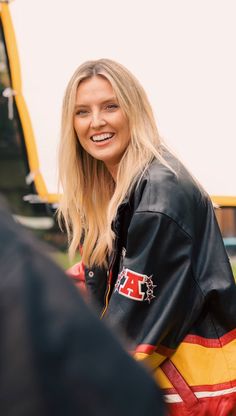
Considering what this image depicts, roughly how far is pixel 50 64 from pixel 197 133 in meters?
0.91

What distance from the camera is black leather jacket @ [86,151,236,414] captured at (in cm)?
204

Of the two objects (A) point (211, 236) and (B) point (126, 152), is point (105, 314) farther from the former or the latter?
(B) point (126, 152)

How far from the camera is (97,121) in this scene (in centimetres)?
243

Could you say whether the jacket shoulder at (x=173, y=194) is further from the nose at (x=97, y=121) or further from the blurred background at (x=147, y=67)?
the blurred background at (x=147, y=67)

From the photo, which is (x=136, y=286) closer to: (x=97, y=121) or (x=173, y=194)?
(x=173, y=194)

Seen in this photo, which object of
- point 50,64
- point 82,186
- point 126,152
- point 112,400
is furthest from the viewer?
point 50,64

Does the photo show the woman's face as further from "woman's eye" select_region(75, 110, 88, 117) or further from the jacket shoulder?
the jacket shoulder

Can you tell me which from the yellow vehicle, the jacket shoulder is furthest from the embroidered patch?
the yellow vehicle

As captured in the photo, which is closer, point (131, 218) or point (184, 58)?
point (131, 218)

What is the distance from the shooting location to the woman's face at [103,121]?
7.90ft

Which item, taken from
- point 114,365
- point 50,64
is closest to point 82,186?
point 114,365

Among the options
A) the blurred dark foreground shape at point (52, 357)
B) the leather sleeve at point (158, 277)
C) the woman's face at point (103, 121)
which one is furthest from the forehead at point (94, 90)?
the blurred dark foreground shape at point (52, 357)

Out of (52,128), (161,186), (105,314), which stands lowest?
(52,128)

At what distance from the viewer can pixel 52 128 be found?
488cm
